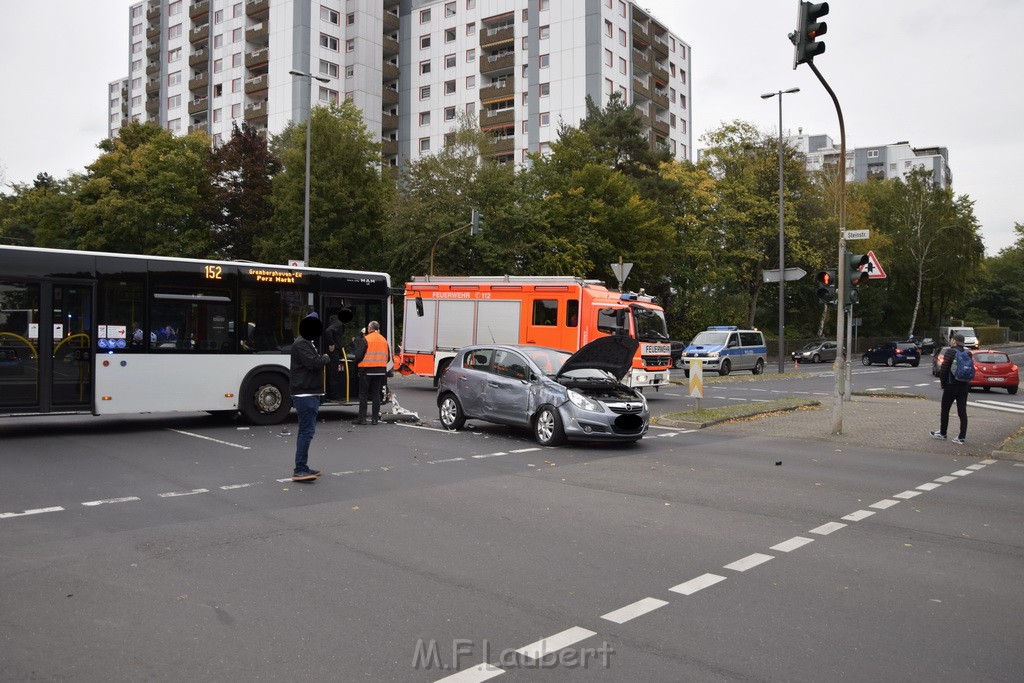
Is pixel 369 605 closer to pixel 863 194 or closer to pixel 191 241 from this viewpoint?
pixel 191 241

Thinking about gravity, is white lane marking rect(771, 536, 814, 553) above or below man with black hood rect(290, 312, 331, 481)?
below

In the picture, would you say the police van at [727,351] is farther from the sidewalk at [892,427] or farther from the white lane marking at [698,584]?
the white lane marking at [698,584]

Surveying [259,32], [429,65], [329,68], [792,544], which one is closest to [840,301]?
[792,544]

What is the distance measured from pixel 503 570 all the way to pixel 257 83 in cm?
6478

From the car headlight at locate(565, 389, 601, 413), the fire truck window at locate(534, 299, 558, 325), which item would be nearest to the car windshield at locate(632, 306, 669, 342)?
the fire truck window at locate(534, 299, 558, 325)

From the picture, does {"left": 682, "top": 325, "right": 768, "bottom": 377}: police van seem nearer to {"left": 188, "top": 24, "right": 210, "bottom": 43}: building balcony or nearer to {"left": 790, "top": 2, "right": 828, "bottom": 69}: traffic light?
{"left": 790, "top": 2, "right": 828, "bottom": 69}: traffic light

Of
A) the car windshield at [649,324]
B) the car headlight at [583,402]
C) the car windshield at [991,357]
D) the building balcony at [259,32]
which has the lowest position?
the car headlight at [583,402]

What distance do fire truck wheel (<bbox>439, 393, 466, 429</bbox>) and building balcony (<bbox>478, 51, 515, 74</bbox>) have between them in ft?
164

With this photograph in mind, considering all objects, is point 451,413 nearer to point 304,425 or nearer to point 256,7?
point 304,425

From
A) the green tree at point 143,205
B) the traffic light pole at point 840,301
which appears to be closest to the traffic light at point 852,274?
the traffic light pole at point 840,301

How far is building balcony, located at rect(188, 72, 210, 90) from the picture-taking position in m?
69.1

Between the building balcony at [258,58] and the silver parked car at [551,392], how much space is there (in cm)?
5665

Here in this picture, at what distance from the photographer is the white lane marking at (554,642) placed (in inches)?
167

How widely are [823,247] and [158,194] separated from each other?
38911 mm
